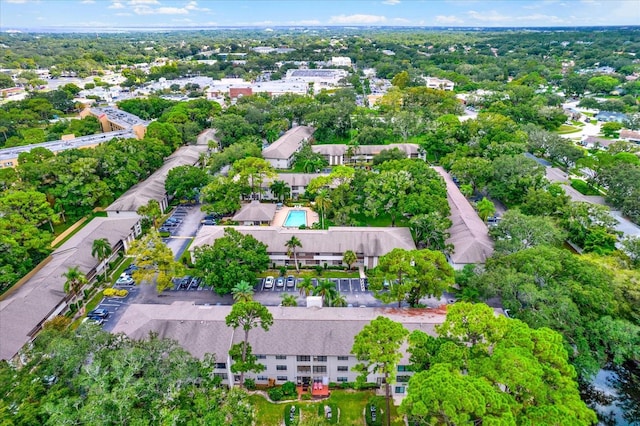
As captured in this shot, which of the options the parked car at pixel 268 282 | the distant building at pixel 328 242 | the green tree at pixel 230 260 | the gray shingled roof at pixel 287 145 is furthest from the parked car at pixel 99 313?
the gray shingled roof at pixel 287 145

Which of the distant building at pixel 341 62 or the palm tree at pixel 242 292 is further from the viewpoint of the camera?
the distant building at pixel 341 62

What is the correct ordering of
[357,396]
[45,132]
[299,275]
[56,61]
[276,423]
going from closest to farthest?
[276,423] < [357,396] < [299,275] < [45,132] < [56,61]

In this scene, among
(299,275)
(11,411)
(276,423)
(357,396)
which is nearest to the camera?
(11,411)

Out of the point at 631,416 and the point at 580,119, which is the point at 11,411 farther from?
the point at 580,119

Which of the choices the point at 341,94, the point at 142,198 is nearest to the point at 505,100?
the point at 341,94

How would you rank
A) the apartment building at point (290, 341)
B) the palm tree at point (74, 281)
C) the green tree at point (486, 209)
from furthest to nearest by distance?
the green tree at point (486, 209) → the palm tree at point (74, 281) → the apartment building at point (290, 341)

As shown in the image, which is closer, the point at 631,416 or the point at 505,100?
the point at 631,416

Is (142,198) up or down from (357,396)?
up

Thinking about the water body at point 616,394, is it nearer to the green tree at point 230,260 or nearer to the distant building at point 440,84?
the green tree at point 230,260
